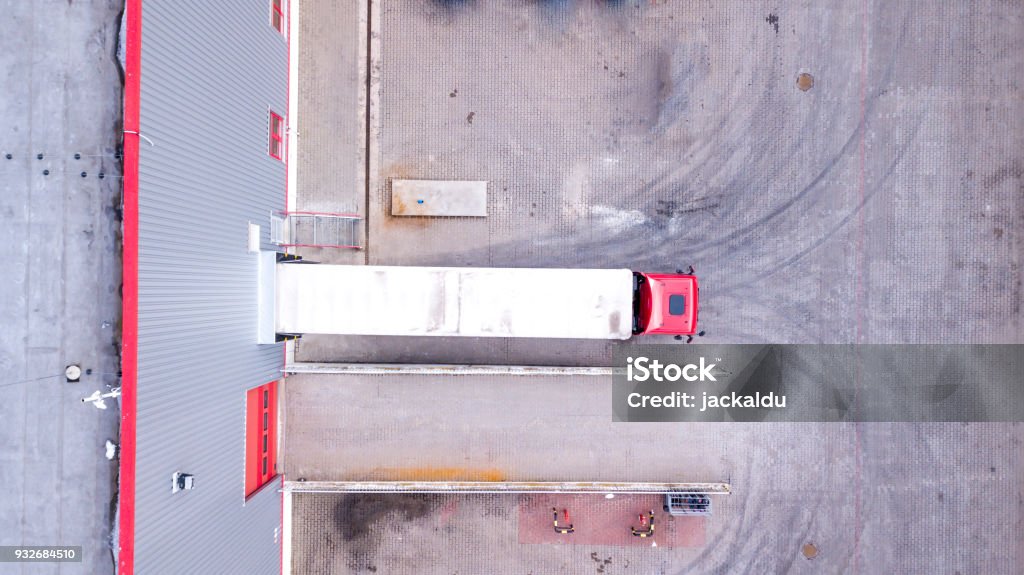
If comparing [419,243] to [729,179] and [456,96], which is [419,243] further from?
[729,179]

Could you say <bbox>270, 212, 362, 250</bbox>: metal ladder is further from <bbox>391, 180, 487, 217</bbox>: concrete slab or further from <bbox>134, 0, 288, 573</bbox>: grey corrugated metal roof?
<bbox>391, 180, 487, 217</bbox>: concrete slab

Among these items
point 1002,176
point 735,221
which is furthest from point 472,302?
point 1002,176

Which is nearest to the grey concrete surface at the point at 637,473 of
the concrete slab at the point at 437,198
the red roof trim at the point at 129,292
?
the concrete slab at the point at 437,198

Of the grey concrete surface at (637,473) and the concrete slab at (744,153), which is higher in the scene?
the concrete slab at (744,153)

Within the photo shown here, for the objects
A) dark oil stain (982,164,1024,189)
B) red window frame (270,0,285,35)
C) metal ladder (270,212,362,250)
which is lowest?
metal ladder (270,212,362,250)

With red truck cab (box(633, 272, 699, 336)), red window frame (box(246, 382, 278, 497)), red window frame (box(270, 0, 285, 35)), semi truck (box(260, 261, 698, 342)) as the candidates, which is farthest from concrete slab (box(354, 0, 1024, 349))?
red window frame (box(246, 382, 278, 497))

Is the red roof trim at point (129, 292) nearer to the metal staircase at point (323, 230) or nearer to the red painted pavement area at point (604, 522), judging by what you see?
the metal staircase at point (323, 230)
